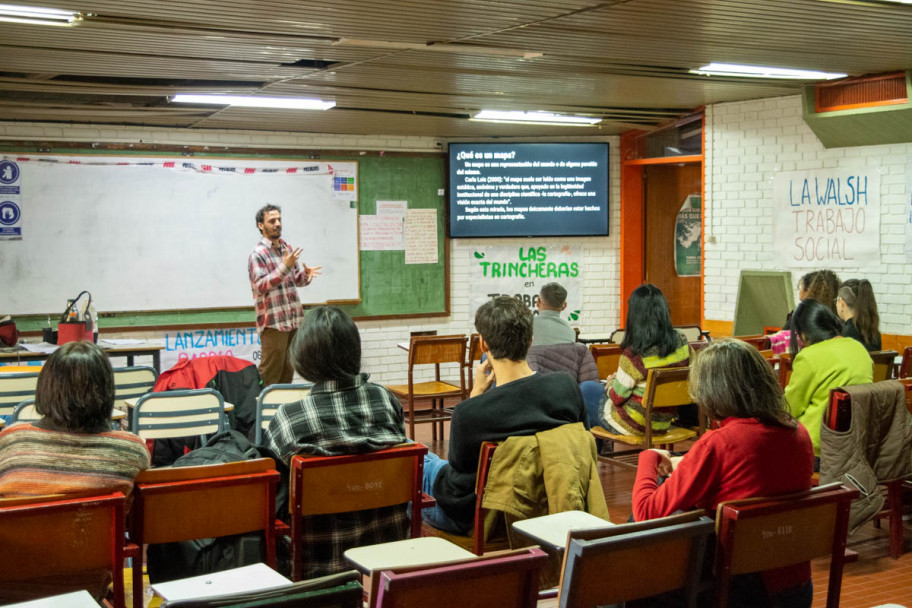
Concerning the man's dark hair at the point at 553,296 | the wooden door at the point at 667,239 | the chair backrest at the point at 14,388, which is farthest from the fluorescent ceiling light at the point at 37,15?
the wooden door at the point at 667,239

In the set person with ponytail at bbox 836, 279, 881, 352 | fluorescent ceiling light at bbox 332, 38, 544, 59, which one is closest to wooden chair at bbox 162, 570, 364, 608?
fluorescent ceiling light at bbox 332, 38, 544, 59

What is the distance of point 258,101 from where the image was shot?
721cm

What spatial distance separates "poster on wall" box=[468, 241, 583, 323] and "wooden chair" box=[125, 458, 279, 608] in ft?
23.9

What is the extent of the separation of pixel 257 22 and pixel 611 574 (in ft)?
11.2

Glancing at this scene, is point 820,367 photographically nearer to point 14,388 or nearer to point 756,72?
point 756,72

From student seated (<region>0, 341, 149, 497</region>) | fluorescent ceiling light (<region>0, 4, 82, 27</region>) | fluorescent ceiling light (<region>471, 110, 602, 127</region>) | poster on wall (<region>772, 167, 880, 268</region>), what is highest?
fluorescent ceiling light (<region>471, 110, 602, 127</region>)

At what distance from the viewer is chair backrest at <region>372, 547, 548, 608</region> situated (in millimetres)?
1780

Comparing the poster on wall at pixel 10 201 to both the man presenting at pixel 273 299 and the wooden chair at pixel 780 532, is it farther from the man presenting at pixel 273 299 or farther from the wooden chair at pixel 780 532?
the wooden chair at pixel 780 532

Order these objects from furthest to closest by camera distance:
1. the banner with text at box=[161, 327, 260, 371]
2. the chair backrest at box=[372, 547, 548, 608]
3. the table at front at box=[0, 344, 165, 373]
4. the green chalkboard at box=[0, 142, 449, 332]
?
the green chalkboard at box=[0, 142, 449, 332], the banner with text at box=[161, 327, 260, 371], the table at front at box=[0, 344, 165, 373], the chair backrest at box=[372, 547, 548, 608]

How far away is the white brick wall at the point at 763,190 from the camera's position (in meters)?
7.21

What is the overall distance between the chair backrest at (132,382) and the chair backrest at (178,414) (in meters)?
0.85

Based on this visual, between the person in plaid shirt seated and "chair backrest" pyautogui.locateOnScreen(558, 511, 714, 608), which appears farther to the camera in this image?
the person in plaid shirt seated

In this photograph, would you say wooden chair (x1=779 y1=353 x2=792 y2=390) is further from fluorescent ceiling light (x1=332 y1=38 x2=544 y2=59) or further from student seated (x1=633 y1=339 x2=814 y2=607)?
student seated (x1=633 y1=339 x2=814 y2=607)

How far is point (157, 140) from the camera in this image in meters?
8.51
